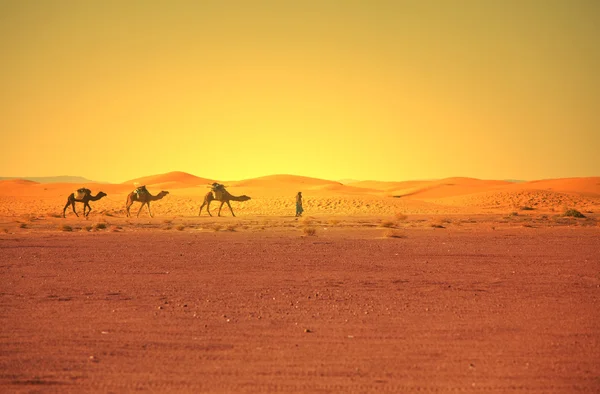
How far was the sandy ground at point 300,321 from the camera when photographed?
8.25 metres

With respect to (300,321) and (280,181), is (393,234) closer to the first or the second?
(300,321)

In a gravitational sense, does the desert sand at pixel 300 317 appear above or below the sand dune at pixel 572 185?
below

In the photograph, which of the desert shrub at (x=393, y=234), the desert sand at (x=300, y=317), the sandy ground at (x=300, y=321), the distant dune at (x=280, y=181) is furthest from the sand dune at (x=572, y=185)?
the sandy ground at (x=300, y=321)

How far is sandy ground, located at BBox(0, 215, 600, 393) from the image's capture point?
8250 millimetres

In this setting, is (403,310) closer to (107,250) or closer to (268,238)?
(107,250)

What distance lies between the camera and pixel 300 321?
1146cm

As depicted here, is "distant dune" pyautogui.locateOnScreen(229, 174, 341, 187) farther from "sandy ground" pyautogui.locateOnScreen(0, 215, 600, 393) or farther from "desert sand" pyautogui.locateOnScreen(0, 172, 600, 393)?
"sandy ground" pyautogui.locateOnScreen(0, 215, 600, 393)

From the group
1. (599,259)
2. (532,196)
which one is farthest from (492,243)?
(532,196)

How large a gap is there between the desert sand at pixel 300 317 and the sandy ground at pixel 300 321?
35 mm

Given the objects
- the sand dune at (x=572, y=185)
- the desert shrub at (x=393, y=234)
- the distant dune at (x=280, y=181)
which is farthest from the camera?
the distant dune at (x=280, y=181)

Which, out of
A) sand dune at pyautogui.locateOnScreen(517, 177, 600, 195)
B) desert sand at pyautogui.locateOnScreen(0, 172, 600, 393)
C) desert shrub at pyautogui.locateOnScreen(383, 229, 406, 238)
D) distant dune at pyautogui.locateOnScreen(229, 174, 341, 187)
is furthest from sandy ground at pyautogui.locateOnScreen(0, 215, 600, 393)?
distant dune at pyautogui.locateOnScreen(229, 174, 341, 187)

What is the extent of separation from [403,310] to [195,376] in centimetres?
509

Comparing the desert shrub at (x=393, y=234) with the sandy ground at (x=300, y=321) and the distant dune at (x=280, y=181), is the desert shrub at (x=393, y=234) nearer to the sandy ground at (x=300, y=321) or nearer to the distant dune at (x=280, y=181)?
the sandy ground at (x=300, y=321)

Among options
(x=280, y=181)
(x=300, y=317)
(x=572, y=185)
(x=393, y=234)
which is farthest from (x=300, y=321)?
(x=280, y=181)
